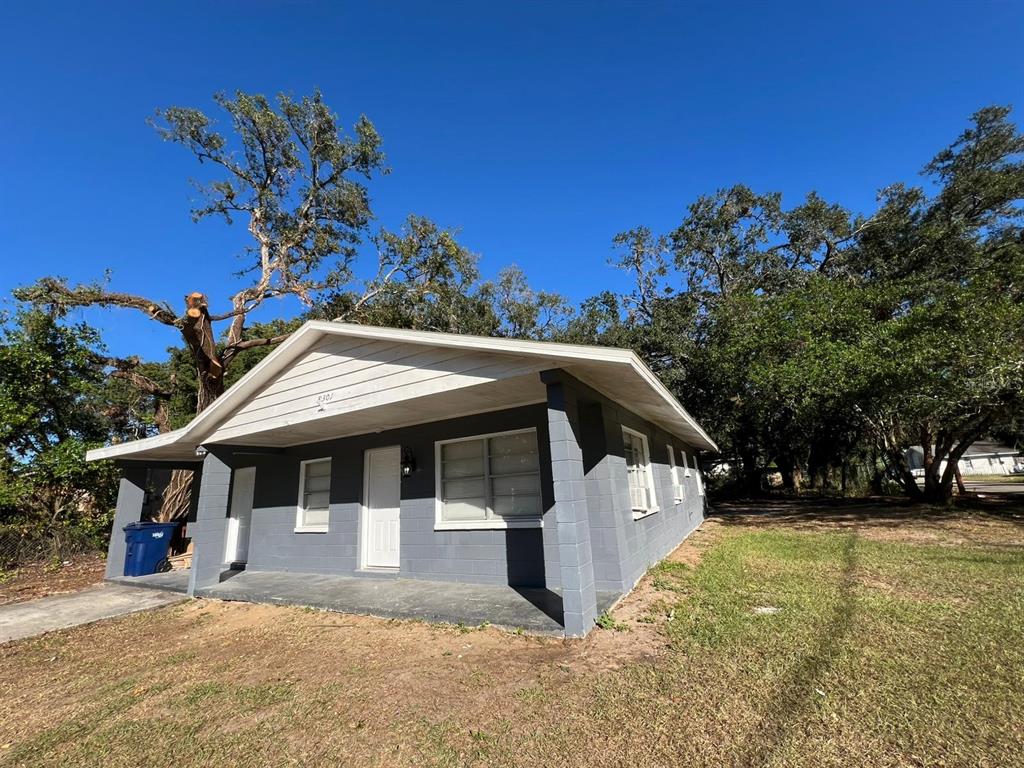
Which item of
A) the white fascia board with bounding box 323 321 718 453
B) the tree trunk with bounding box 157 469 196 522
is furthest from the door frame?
the tree trunk with bounding box 157 469 196 522

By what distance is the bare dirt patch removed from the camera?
736 cm

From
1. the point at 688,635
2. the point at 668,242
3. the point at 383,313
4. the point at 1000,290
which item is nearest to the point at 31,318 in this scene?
the point at 383,313

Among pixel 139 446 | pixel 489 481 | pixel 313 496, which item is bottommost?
pixel 313 496

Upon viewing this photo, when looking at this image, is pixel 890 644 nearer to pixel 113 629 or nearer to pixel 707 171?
pixel 113 629

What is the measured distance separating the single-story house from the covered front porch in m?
0.19

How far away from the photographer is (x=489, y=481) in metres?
6.28

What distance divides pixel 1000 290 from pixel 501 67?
13.0m

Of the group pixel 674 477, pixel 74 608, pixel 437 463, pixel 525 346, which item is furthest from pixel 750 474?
pixel 74 608

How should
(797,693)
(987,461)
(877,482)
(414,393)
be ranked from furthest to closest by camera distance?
(987,461), (877,482), (414,393), (797,693)

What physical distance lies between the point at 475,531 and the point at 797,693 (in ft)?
13.5

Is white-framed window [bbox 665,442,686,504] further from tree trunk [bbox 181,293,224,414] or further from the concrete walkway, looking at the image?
tree trunk [bbox 181,293,224,414]

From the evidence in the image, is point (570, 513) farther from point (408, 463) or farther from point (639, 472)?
point (639, 472)

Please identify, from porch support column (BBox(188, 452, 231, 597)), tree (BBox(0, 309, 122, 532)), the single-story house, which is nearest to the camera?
the single-story house

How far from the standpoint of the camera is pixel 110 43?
26.6 feet
